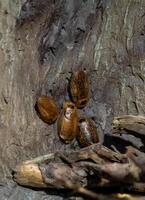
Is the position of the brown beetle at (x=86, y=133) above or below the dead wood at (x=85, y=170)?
above

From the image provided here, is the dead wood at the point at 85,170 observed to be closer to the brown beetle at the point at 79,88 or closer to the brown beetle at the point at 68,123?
the brown beetle at the point at 68,123

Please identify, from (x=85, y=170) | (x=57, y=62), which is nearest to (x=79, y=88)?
(x=57, y=62)

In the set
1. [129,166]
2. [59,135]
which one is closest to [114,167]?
[129,166]

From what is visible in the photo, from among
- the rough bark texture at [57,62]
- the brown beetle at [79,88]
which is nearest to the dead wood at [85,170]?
the rough bark texture at [57,62]

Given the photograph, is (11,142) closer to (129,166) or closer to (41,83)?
(41,83)

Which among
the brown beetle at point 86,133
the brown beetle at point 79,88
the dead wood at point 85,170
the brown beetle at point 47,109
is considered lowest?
the dead wood at point 85,170

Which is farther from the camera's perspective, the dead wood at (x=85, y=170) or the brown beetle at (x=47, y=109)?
the brown beetle at (x=47, y=109)
